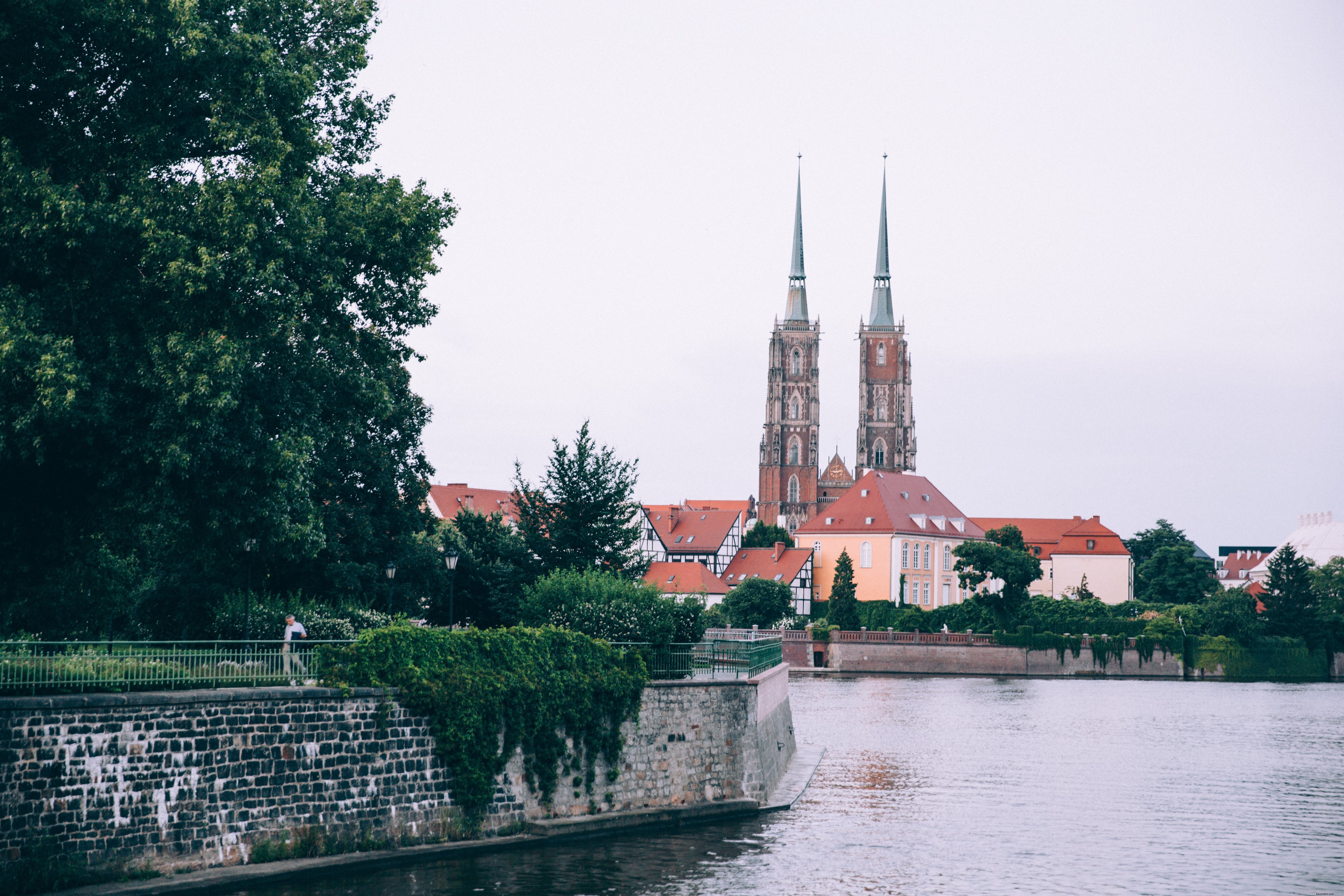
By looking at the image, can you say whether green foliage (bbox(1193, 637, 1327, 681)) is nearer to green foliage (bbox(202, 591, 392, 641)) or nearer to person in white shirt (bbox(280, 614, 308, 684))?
green foliage (bbox(202, 591, 392, 641))

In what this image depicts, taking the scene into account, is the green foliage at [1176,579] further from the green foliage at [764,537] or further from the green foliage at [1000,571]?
the green foliage at [764,537]

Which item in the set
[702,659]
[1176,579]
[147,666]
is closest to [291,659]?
[147,666]

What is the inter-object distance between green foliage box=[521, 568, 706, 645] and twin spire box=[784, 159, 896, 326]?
13271cm

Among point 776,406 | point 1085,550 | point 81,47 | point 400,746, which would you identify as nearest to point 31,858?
point 400,746

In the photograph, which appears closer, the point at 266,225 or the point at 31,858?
the point at 31,858

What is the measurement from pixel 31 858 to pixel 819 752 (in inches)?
1026

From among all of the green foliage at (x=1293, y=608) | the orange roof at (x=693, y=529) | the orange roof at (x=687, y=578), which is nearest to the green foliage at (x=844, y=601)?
the orange roof at (x=687, y=578)

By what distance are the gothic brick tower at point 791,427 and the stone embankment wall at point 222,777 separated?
132131mm

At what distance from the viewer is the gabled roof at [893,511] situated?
380ft

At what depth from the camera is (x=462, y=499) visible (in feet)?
388

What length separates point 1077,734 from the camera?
159ft

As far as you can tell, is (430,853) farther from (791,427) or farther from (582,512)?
(791,427)

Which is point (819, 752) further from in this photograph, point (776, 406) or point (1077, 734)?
point (776, 406)

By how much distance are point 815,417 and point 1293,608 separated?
71692mm
